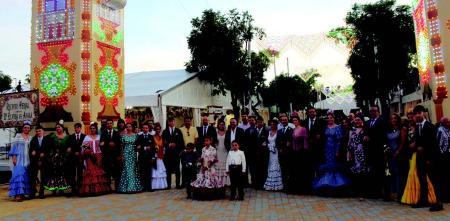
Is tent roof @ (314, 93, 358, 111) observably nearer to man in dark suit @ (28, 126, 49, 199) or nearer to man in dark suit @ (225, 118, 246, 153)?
man in dark suit @ (225, 118, 246, 153)

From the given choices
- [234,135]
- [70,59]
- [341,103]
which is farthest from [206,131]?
[341,103]

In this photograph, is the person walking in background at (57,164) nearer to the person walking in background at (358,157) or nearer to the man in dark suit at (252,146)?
the man in dark suit at (252,146)

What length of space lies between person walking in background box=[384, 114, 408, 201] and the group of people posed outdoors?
0.06 ft

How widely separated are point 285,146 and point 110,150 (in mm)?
4197

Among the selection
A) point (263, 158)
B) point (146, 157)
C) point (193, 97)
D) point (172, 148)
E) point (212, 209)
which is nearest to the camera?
point (212, 209)

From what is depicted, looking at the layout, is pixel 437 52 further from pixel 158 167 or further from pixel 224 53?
pixel 224 53

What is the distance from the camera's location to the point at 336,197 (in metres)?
8.34

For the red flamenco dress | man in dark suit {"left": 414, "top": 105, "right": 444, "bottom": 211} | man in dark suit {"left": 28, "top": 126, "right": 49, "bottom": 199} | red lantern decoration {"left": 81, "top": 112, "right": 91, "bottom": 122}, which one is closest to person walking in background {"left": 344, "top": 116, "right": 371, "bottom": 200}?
man in dark suit {"left": 414, "top": 105, "right": 444, "bottom": 211}

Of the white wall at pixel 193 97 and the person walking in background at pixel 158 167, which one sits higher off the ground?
the white wall at pixel 193 97

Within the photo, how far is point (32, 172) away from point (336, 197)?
6.89 m

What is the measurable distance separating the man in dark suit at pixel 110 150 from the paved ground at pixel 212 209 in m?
1.13

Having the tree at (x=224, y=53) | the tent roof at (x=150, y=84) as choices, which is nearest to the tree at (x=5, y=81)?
the tent roof at (x=150, y=84)

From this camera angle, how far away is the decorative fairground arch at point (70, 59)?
42.1ft

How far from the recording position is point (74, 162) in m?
9.83
